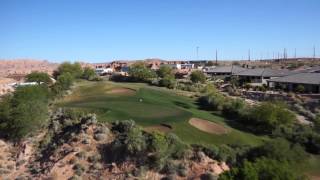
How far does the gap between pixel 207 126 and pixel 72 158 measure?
1276 cm

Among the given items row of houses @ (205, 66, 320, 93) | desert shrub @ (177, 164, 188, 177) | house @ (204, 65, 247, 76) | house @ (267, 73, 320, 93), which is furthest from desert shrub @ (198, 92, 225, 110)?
house @ (204, 65, 247, 76)

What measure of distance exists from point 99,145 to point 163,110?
11880 millimetres

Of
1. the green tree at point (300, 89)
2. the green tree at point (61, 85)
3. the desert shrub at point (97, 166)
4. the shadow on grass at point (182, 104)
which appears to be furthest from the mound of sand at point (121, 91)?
the desert shrub at point (97, 166)

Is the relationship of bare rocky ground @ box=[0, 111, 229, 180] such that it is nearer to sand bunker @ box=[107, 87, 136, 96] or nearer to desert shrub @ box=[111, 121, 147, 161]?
desert shrub @ box=[111, 121, 147, 161]

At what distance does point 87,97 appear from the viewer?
5944cm

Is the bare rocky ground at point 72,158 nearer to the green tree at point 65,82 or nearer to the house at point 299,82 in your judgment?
the green tree at point 65,82

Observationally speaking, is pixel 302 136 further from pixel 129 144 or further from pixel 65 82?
pixel 65 82

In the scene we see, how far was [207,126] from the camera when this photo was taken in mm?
40594

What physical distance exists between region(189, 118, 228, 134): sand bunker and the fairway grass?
23.9 inches

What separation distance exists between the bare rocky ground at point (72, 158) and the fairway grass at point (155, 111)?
2.84 m

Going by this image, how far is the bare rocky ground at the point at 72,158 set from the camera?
106 ft

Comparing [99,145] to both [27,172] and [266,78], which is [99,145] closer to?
[27,172]

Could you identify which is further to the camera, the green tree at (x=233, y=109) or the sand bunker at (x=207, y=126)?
the green tree at (x=233, y=109)

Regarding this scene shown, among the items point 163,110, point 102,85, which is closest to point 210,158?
point 163,110
